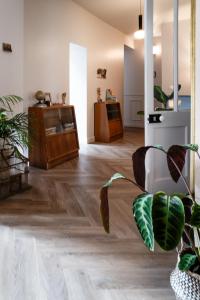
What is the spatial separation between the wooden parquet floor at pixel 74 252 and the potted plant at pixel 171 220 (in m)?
0.29

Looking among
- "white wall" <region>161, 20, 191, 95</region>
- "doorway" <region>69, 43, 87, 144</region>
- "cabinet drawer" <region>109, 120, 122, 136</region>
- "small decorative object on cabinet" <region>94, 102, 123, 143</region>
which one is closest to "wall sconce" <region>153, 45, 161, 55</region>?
"white wall" <region>161, 20, 191, 95</region>

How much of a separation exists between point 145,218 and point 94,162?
14.8 ft

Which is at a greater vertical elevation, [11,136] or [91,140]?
[11,136]

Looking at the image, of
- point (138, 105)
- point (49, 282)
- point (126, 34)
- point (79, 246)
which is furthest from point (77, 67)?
point (49, 282)

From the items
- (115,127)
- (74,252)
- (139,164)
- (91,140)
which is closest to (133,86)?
(115,127)

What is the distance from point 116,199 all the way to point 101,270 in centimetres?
162

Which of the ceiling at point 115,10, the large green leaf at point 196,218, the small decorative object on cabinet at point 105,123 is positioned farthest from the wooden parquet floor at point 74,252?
the small decorative object on cabinet at point 105,123

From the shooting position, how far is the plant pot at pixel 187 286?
170 cm

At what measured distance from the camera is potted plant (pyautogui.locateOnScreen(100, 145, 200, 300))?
1.43 metres

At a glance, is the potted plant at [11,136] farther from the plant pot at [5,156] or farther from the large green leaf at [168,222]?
the large green leaf at [168,222]

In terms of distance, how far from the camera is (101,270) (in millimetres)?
2287

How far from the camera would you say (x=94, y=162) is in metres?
5.99

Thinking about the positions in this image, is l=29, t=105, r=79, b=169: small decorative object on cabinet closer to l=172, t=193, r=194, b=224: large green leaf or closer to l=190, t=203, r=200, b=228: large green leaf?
l=172, t=193, r=194, b=224: large green leaf

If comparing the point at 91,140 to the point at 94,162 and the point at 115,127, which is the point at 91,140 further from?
the point at 94,162
